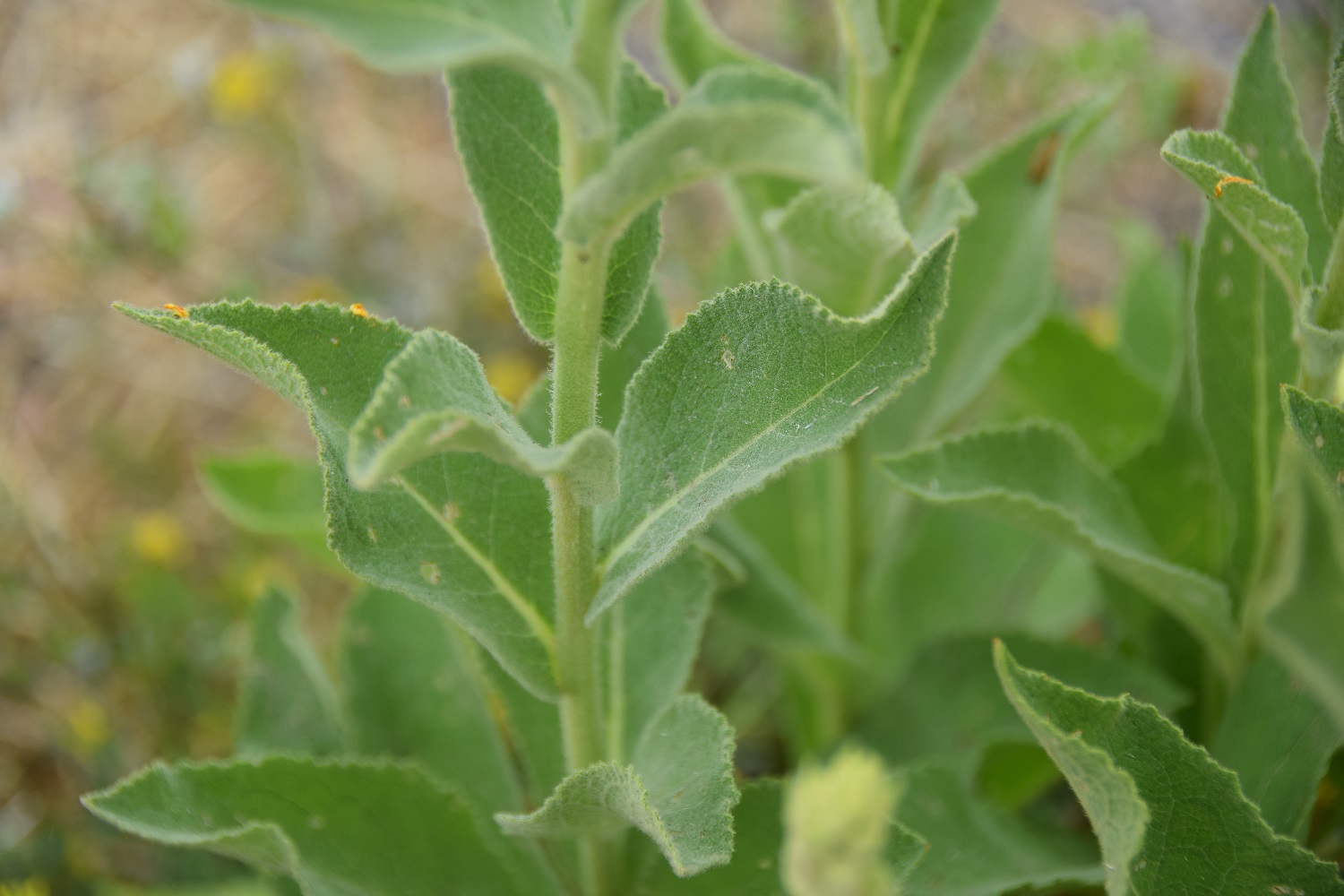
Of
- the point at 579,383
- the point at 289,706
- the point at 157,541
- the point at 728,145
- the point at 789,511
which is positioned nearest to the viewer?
the point at 728,145

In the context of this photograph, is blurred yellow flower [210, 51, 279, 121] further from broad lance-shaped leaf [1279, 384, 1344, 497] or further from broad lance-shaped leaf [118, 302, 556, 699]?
broad lance-shaped leaf [1279, 384, 1344, 497]

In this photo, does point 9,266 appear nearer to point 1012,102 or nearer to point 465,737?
point 465,737

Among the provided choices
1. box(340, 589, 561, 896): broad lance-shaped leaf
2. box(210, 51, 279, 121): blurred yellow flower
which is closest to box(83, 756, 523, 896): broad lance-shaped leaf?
box(340, 589, 561, 896): broad lance-shaped leaf

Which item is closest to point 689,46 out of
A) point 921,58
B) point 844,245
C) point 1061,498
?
point 921,58

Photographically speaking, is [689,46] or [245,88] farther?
[245,88]


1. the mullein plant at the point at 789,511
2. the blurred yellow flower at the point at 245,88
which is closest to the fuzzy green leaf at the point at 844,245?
the mullein plant at the point at 789,511

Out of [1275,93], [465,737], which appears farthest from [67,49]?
[1275,93]

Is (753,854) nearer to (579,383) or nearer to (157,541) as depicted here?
(579,383)
